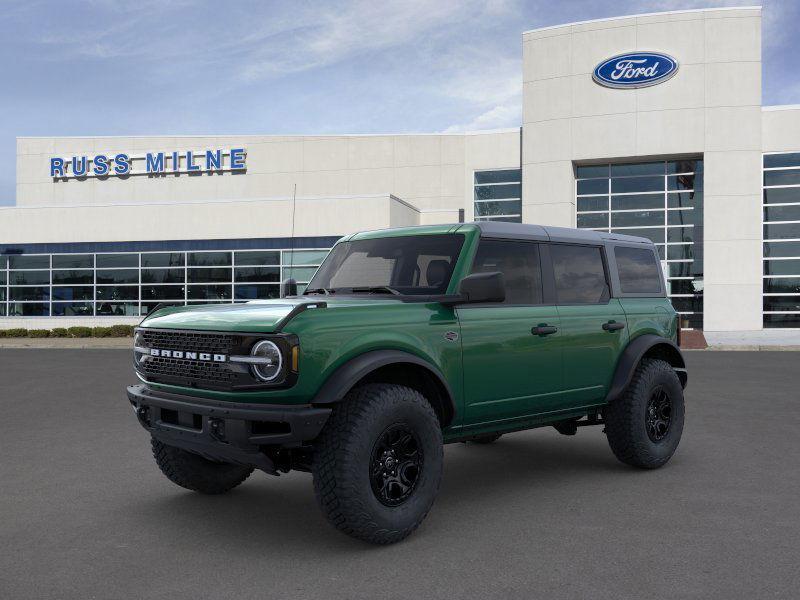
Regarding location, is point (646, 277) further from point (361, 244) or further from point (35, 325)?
point (35, 325)

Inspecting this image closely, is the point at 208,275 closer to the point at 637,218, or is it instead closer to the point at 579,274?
the point at 637,218

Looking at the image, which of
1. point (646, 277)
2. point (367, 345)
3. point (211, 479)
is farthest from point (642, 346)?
point (211, 479)

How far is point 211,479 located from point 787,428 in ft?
21.8

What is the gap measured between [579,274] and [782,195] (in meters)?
29.4

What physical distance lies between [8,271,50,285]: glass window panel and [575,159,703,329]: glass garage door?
25394 millimetres

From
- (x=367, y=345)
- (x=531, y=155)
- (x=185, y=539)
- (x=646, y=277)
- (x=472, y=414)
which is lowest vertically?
(x=185, y=539)

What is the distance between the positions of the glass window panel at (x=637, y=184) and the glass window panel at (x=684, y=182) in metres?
0.37

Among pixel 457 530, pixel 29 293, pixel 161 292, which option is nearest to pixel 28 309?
pixel 29 293

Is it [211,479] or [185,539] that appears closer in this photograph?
[185,539]

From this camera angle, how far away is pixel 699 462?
7.09 meters

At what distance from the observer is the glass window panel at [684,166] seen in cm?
3262

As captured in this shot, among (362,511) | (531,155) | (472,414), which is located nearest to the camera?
(362,511)

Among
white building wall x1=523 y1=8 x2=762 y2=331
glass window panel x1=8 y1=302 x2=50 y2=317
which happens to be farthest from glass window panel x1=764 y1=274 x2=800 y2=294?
glass window panel x1=8 y1=302 x2=50 y2=317

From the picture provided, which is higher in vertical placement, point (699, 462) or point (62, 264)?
point (62, 264)
